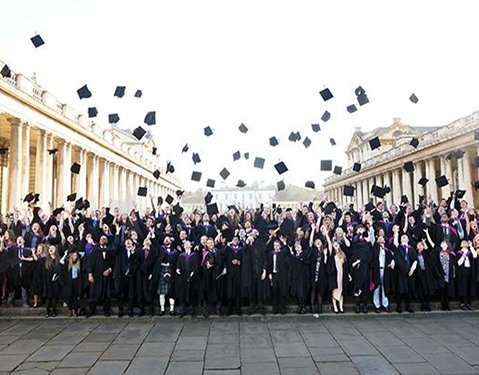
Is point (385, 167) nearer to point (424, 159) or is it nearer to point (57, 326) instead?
point (424, 159)

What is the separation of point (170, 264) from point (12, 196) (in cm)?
1515

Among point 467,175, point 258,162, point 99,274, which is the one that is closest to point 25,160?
point 258,162

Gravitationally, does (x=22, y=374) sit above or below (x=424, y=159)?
below

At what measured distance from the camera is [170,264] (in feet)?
28.4

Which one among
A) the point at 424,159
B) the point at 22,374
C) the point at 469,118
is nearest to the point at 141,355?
the point at 22,374

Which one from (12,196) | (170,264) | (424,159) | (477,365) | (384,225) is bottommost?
(477,365)

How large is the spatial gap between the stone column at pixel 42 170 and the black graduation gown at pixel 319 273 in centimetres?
1926

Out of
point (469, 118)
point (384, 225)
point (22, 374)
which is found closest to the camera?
point (22, 374)

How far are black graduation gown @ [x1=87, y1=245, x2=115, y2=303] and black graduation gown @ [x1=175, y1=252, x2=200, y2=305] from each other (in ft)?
4.73

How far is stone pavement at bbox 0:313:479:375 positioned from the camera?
5480 millimetres

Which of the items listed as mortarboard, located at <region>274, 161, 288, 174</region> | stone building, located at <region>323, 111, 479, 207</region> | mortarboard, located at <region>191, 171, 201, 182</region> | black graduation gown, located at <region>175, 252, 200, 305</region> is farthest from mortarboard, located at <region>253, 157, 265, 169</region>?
stone building, located at <region>323, 111, 479, 207</region>

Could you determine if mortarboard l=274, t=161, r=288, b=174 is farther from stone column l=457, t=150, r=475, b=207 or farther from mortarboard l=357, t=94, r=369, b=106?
stone column l=457, t=150, r=475, b=207

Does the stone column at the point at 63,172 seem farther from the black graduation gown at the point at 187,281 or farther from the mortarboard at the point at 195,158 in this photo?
the black graduation gown at the point at 187,281

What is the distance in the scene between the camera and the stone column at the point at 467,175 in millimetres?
29703
